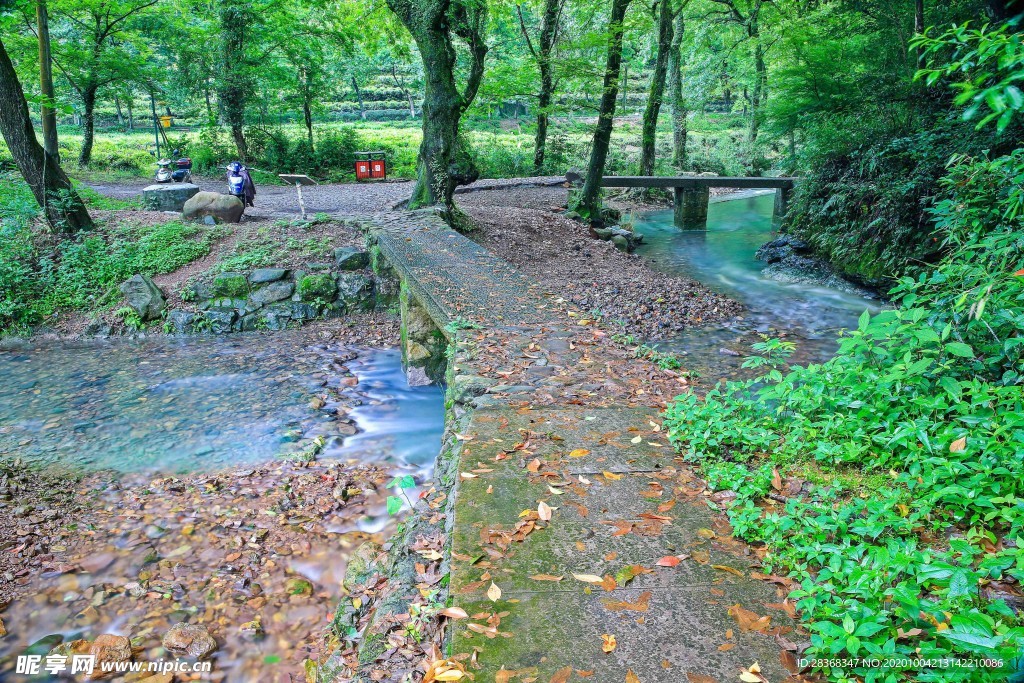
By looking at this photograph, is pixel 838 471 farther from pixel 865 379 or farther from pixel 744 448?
pixel 865 379

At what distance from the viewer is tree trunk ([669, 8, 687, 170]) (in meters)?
21.3

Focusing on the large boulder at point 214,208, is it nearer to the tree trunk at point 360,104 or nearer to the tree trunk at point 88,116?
the tree trunk at point 88,116

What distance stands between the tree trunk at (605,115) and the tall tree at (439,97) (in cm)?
250

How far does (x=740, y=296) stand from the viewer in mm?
11180

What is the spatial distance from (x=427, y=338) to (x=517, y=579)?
5.45m

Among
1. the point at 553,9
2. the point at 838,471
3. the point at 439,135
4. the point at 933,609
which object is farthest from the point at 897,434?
the point at 553,9

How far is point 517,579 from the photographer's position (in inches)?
99.6

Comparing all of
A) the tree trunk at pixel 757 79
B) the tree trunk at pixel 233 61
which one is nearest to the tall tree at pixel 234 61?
the tree trunk at pixel 233 61

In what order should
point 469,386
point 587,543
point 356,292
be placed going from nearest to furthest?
point 587,543 < point 469,386 < point 356,292

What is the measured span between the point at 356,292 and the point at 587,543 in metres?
7.81

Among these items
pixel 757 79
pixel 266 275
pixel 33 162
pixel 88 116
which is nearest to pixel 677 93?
pixel 757 79

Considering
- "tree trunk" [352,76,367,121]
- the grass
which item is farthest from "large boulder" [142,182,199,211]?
"tree trunk" [352,76,367,121]

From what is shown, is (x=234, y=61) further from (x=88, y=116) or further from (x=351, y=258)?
(x=351, y=258)

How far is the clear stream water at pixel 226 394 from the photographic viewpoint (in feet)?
19.5
